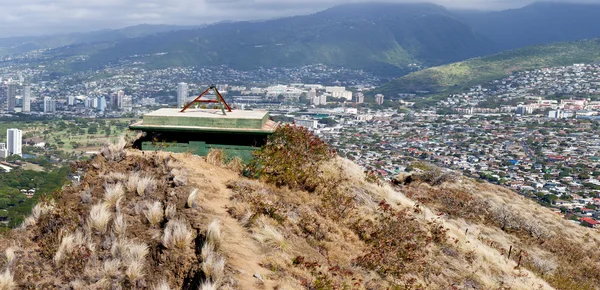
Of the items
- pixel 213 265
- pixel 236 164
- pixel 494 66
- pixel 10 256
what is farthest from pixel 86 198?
pixel 494 66

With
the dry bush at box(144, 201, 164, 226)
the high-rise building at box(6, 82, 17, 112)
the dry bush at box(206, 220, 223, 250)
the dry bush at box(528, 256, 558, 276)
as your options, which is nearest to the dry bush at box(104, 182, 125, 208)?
the dry bush at box(144, 201, 164, 226)

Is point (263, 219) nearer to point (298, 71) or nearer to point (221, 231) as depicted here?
point (221, 231)

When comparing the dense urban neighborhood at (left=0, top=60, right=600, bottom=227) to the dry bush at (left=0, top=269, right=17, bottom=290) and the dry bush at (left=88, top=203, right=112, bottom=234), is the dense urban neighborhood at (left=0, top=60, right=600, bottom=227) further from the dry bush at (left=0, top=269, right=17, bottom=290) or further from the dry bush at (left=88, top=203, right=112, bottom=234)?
the dry bush at (left=0, top=269, right=17, bottom=290)

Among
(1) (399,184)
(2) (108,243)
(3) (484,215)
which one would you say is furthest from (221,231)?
(1) (399,184)

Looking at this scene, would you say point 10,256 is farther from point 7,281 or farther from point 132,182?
point 132,182

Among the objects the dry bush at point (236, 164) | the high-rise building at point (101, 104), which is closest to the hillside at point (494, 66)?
the high-rise building at point (101, 104)
